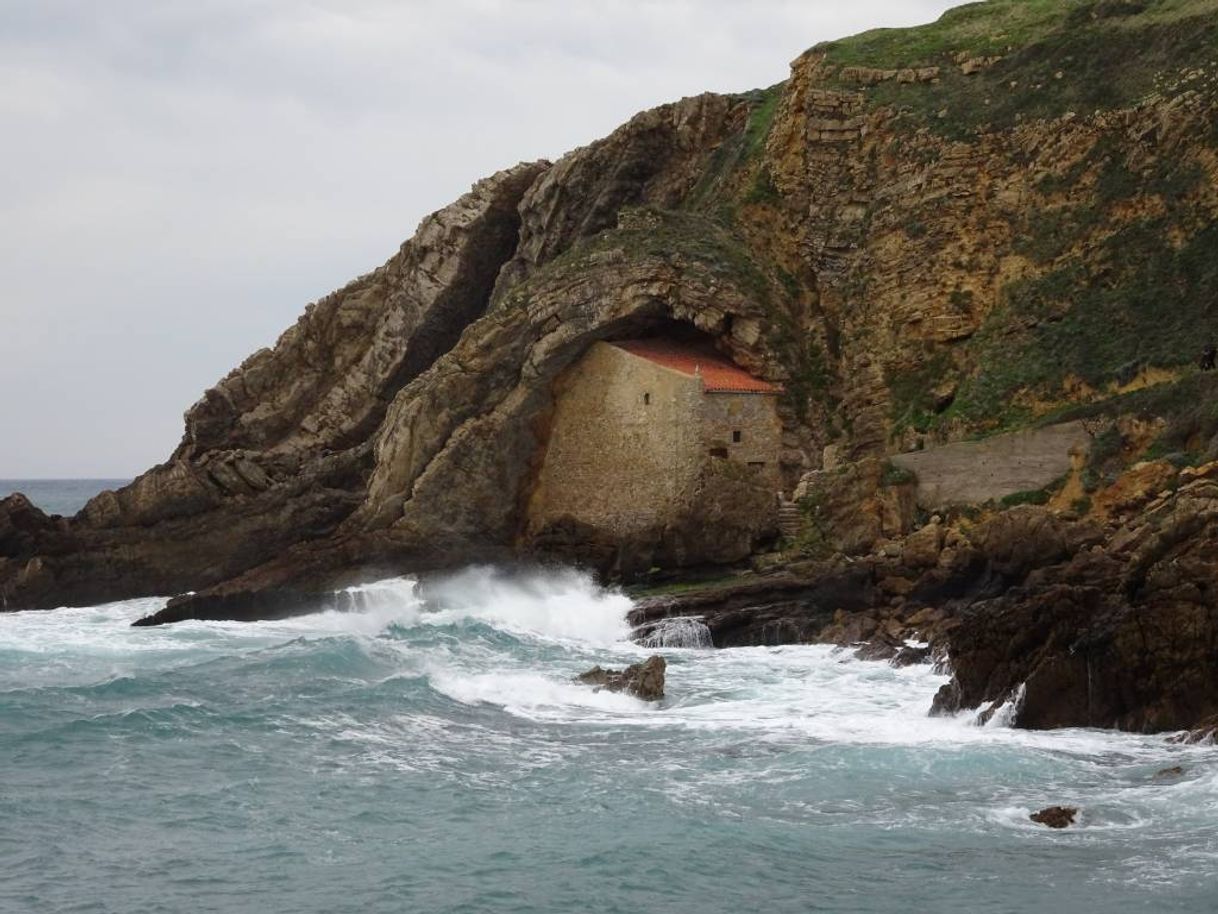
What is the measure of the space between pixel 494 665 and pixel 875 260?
619 inches

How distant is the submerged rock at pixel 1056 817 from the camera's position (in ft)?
67.1

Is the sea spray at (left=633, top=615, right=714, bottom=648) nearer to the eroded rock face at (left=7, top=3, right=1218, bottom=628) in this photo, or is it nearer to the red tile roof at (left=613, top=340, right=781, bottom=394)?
the eroded rock face at (left=7, top=3, right=1218, bottom=628)

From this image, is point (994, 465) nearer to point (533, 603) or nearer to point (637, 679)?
point (533, 603)

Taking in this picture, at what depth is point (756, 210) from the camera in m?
46.6

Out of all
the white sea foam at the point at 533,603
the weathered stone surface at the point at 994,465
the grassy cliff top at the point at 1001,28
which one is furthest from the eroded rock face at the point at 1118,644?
the grassy cliff top at the point at 1001,28

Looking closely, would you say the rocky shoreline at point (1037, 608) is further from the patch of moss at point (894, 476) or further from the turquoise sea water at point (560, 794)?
the patch of moss at point (894, 476)

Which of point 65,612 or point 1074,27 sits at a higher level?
point 1074,27

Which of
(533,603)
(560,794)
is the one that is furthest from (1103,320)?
(560,794)

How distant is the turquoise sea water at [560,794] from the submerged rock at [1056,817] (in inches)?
7.9

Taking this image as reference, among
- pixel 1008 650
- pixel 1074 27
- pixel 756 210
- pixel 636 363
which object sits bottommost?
pixel 1008 650

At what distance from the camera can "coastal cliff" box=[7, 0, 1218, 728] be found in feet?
131

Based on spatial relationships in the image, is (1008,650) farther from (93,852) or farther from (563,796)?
(93,852)

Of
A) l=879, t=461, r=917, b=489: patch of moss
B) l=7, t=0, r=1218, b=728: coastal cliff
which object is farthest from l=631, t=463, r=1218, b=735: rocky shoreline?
l=7, t=0, r=1218, b=728: coastal cliff

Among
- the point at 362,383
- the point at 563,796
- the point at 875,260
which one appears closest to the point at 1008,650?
the point at 563,796
